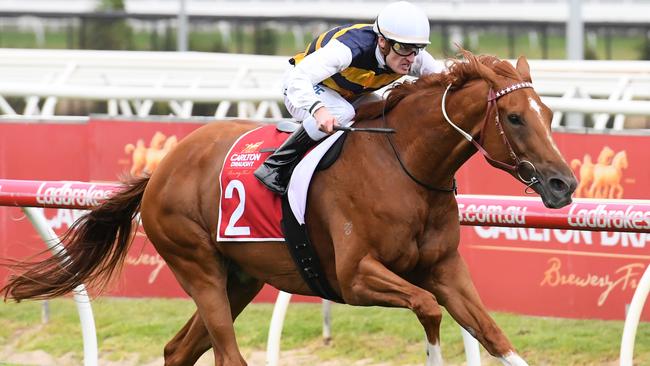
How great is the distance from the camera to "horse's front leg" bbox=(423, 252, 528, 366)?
4.70m

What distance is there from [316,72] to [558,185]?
41.9 inches

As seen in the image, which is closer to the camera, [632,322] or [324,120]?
[324,120]

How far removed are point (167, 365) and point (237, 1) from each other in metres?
19.4

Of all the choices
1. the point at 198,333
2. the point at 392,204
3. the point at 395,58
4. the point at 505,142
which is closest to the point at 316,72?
the point at 395,58

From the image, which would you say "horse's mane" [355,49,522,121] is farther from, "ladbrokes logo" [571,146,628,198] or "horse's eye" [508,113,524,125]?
"ladbrokes logo" [571,146,628,198]

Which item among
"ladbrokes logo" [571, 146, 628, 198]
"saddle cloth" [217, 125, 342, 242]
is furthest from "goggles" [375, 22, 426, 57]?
"ladbrokes logo" [571, 146, 628, 198]

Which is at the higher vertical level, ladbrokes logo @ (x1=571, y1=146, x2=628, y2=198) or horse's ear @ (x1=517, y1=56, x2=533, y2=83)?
horse's ear @ (x1=517, y1=56, x2=533, y2=83)

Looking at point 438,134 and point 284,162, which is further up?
point 438,134

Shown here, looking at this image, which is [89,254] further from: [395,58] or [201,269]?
[395,58]

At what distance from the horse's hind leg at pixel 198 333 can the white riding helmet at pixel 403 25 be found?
1417 millimetres

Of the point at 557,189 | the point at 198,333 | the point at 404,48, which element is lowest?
the point at 198,333

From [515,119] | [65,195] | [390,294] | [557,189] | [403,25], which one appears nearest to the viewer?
[557,189]

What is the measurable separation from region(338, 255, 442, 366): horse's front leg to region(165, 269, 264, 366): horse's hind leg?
3.06ft

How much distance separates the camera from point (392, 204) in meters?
4.89
